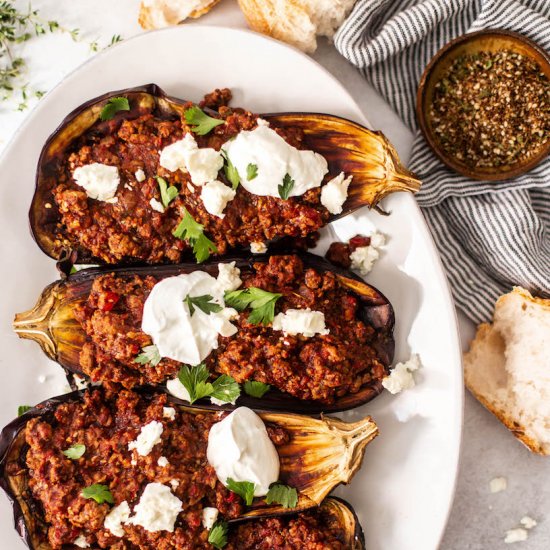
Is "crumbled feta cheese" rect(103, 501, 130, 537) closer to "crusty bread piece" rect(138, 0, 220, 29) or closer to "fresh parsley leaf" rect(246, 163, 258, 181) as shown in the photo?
"fresh parsley leaf" rect(246, 163, 258, 181)

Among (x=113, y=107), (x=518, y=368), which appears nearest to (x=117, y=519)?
(x=113, y=107)

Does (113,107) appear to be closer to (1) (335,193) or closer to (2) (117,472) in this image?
(1) (335,193)

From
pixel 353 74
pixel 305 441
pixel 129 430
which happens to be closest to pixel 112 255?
pixel 129 430

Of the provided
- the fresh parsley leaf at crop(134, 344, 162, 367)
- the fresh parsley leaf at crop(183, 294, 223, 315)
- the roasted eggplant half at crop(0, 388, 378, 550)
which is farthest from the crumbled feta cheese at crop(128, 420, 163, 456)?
the fresh parsley leaf at crop(183, 294, 223, 315)

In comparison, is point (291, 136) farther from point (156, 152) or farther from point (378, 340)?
point (378, 340)

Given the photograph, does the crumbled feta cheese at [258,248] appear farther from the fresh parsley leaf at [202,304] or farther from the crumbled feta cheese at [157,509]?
the crumbled feta cheese at [157,509]

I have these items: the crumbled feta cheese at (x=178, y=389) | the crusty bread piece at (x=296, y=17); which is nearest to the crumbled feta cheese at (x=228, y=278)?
the crumbled feta cheese at (x=178, y=389)
